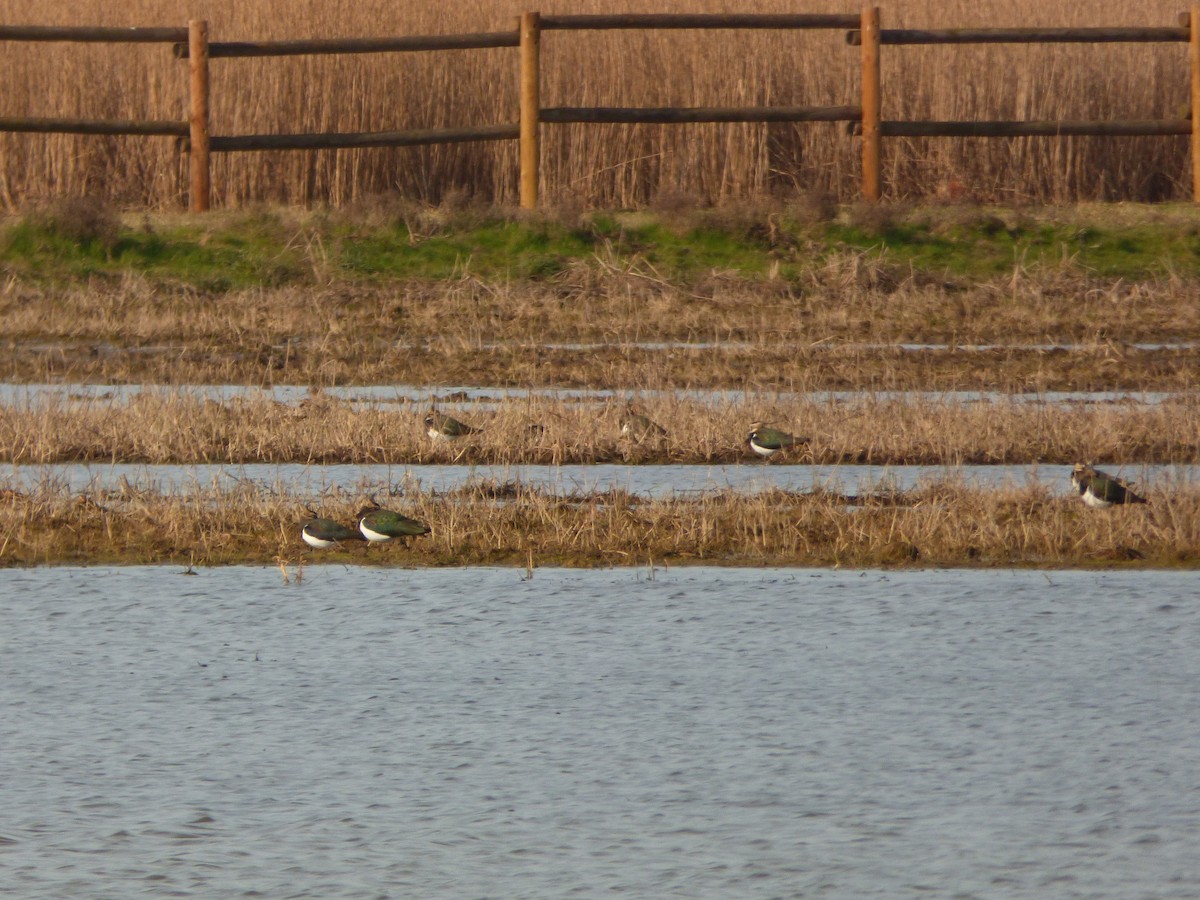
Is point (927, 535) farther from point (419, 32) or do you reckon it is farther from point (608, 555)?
point (419, 32)

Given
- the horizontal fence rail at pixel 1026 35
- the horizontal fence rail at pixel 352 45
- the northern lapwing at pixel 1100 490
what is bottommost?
the northern lapwing at pixel 1100 490

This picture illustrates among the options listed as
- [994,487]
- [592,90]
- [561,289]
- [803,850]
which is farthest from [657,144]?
[803,850]

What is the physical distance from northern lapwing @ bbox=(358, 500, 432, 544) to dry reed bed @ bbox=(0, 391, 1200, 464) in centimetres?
214

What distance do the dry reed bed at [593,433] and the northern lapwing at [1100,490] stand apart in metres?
1.55

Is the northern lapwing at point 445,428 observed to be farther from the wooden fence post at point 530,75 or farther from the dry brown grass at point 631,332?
the wooden fence post at point 530,75

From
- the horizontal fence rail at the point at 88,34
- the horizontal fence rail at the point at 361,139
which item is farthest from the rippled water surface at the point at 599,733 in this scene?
the horizontal fence rail at the point at 88,34

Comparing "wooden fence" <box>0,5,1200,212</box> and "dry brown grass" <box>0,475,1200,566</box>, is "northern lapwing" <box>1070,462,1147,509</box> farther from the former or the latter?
"wooden fence" <box>0,5,1200,212</box>

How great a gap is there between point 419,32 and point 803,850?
1481 centimetres

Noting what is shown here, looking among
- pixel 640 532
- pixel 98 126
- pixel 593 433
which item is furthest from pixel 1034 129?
pixel 640 532

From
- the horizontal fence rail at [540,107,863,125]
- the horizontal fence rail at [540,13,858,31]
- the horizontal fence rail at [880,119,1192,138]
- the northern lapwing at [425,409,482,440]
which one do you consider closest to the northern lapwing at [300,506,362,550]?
the northern lapwing at [425,409,482,440]

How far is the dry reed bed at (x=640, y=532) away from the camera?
7.70 metres

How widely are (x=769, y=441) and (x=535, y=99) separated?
7858 mm

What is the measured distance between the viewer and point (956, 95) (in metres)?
18.0

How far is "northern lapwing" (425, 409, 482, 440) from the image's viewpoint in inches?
374
